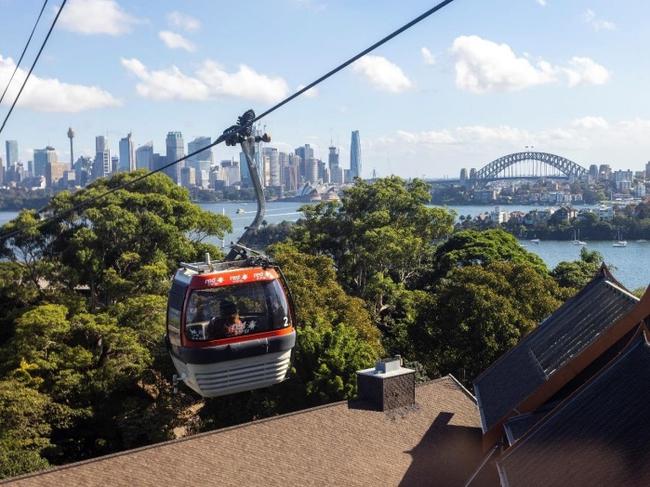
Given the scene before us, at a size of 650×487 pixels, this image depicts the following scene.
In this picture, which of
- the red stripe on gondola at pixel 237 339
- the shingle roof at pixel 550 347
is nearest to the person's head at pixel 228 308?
the red stripe on gondola at pixel 237 339

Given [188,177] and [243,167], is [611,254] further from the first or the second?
[188,177]

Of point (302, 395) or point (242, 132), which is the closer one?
point (242, 132)

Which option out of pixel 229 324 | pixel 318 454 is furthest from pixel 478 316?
pixel 229 324

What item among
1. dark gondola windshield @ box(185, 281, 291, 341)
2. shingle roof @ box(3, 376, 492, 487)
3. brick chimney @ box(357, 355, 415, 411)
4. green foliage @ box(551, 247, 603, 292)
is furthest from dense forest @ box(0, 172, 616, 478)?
dark gondola windshield @ box(185, 281, 291, 341)

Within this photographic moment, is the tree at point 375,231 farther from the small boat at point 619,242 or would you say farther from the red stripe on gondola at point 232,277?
the small boat at point 619,242

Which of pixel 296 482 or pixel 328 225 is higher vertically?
pixel 328 225

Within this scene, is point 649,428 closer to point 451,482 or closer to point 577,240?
point 451,482

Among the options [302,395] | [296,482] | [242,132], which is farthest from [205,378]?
[302,395]
